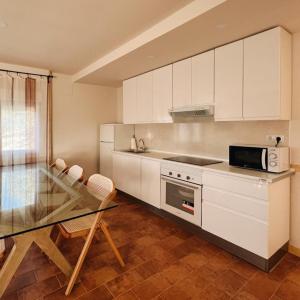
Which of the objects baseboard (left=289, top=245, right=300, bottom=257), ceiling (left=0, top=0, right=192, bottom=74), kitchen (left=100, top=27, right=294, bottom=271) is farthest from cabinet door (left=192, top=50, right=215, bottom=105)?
baseboard (left=289, top=245, right=300, bottom=257)

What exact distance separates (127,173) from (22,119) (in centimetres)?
206

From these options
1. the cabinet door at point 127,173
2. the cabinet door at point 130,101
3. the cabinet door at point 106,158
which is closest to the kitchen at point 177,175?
the cabinet door at point 127,173

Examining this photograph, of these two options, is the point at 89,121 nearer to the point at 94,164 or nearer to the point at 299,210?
the point at 94,164

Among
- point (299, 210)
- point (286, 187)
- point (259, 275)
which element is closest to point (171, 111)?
point (286, 187)

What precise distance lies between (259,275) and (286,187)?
910 millimetres

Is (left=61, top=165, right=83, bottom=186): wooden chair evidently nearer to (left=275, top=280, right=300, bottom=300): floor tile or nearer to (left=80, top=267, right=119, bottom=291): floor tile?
(left=80, top=267, right=119, bottom=291): floor tile

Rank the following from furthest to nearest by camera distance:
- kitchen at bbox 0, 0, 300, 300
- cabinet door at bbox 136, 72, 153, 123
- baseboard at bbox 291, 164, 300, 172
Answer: cabinet door at bbox 136, 72, 153, 123
baseboard at bbox 291, 164, 300, 172
kitchen at bbox 0, 0, 300, 300

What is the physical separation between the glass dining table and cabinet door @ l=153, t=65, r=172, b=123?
1.67 m

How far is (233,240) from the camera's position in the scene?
7.55 feet

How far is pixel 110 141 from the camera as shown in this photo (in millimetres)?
4418

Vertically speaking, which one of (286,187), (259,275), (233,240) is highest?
(286,187)

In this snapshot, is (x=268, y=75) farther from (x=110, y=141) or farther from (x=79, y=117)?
(x=79, y=117)

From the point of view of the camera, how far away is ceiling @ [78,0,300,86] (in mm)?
1777

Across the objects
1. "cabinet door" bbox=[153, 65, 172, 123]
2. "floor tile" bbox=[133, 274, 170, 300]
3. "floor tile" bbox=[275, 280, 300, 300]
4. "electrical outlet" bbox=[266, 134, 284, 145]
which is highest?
"cabinet door" bbox=[153, 65, 172, 123]
